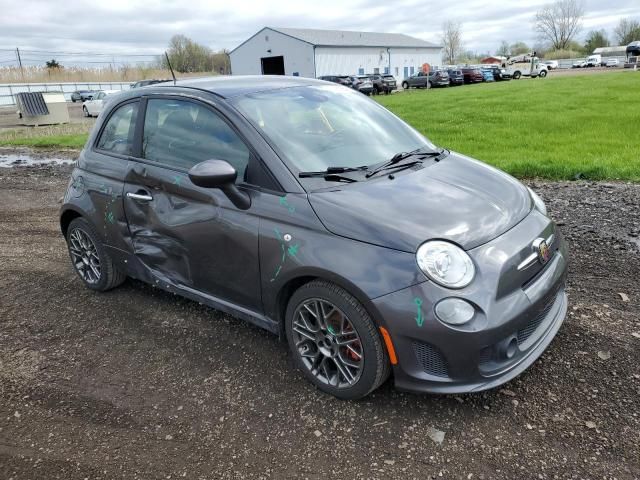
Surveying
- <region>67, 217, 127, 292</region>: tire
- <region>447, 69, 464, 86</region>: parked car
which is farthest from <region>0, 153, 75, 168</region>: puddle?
<region>447, 69, 464, 86</region>: parked car

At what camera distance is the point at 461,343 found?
2.50 meters

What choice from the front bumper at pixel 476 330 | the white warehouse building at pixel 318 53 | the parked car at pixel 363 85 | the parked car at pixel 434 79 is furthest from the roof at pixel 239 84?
the white warehouse building at pixel 318 53

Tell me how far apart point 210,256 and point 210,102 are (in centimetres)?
105

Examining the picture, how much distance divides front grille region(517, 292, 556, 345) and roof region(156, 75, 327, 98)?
2.38 metres

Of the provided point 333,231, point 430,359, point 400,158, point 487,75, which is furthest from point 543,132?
point 487,75

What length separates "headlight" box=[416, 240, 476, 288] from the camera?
255cm

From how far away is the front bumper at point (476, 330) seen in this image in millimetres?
2516

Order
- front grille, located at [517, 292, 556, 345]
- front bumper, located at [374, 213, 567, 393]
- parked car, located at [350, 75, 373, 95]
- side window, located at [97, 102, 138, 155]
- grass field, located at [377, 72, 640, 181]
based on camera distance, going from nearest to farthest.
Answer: front bumper, located at [374, 213, 567, 393], front grille, located at [517, 292, 556, 345], side window, located at [97, 102, 138, 155], grass field, located at [377, 72, 640, 181], parked car, located at [350, 75, 373, 95]

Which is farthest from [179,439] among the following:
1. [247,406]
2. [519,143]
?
[519,143]

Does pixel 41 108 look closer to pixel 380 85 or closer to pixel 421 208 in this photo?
pixel 380 85

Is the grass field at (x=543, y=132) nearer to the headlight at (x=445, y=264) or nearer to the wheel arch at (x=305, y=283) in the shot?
the headlight at (x=445, y=264)

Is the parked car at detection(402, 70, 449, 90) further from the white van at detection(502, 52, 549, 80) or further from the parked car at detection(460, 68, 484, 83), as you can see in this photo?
the white van at detection(502, 52, 549, 80)

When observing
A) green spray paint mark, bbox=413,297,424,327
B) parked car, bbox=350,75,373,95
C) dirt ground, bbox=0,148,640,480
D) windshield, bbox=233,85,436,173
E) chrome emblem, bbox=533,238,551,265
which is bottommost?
dirt ground, bbox=0,148,640,480

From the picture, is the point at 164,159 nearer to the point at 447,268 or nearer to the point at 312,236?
the point at 312,236
